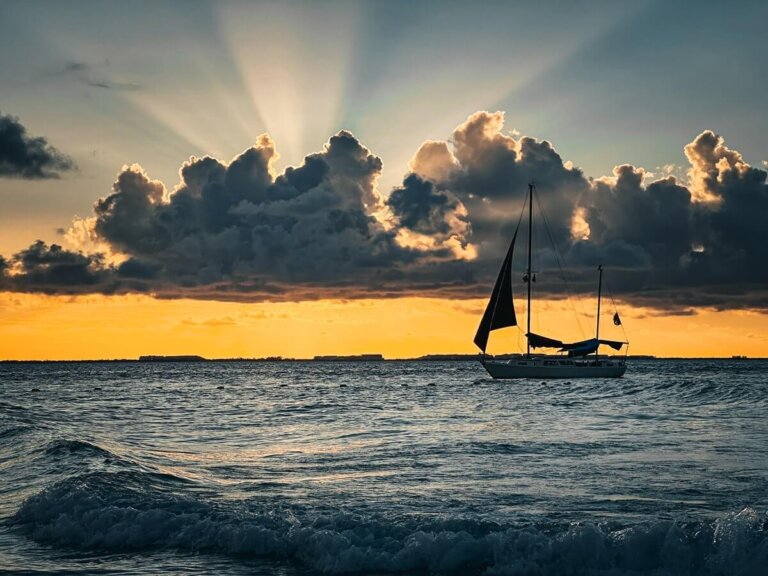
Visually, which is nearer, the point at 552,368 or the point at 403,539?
the point at 403,539

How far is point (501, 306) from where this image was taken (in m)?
87.6

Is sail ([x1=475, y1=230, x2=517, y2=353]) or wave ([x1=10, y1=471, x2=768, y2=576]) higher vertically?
sail ([x1=475, y1=230, x2=517, y2=353])

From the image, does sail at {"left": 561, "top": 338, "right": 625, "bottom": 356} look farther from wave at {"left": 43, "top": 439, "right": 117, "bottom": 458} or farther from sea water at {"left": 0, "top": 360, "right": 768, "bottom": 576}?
wave at {"left": 43, "top": 439, "right": 117, "bottom": 458}

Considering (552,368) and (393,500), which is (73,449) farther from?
(552,368)

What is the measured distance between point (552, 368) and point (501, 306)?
9.10m

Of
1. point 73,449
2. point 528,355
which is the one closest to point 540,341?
point 528,355

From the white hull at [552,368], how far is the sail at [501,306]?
4.44 metres

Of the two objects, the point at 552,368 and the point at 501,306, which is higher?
the point at 501,306

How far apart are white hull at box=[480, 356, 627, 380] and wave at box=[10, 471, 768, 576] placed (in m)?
74.7

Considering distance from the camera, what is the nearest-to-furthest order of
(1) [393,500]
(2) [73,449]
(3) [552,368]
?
(1) [393,500]
(2) [73,449]
(3) [552,368]

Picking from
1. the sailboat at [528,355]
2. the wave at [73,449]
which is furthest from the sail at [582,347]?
the wave at [73,449]

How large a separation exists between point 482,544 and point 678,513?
15.0 feet

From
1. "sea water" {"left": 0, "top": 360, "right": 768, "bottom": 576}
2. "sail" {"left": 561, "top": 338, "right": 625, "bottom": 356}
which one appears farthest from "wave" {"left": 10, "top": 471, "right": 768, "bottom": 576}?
"sail" {"left": 561, "top": 338, "right": 625, "bottom": 356}

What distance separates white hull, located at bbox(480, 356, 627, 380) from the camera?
8688cm
